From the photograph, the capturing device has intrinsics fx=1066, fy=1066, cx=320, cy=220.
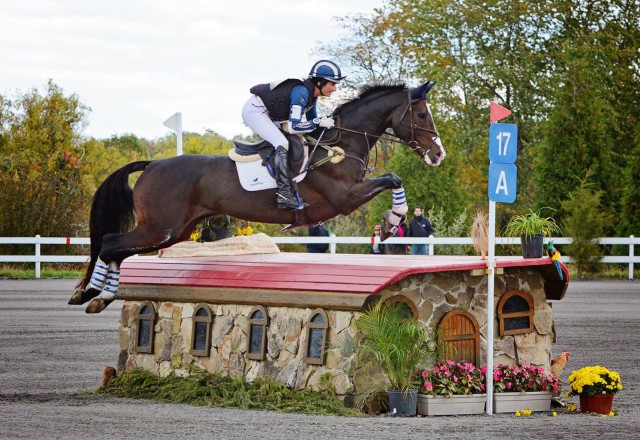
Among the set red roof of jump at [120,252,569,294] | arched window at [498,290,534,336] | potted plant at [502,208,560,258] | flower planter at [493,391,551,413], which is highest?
potted plant at [502,208,560,258]

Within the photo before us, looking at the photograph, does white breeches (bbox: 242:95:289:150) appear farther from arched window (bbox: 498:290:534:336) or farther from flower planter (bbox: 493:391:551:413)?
flower planter (bbox: 493:391:551:413)

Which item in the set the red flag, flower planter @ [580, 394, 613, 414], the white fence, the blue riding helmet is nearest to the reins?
the blue riding helmet

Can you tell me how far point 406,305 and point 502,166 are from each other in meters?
1.35

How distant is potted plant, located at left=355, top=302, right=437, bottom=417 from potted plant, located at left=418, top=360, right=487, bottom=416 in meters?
0.11

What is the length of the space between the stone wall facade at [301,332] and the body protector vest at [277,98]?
5.62ft

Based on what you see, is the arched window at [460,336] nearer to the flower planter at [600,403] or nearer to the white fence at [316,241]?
the flower planter at [600,403]

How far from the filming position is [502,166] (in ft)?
Result: 28.0

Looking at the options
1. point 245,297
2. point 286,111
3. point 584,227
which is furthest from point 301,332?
point 584,227

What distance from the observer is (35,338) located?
12.9m

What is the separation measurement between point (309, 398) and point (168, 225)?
2083 millimetres

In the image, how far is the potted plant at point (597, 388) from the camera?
332 inches

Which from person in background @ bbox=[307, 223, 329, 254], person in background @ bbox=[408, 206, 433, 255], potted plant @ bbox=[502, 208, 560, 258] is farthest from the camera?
person in background @ bbox=[408, 206, 433, 255]

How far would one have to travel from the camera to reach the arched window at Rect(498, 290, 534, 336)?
30.4ft

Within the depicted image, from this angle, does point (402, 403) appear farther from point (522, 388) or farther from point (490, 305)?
point (522, 388)
